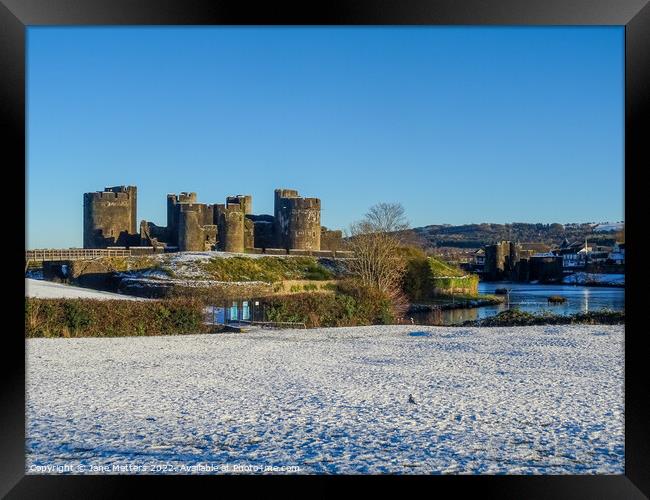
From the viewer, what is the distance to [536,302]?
2061cm

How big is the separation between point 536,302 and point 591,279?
4.17m

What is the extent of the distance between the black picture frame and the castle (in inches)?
970

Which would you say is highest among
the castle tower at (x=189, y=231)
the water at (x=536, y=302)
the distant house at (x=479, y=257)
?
the castle tower at (x=189, y=231)

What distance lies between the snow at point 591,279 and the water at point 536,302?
25 cm

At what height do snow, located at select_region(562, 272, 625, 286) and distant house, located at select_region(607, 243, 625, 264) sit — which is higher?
distant house, located at select_region(607, 243, 625, 264)

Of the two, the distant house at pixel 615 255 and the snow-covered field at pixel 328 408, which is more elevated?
the distant house at pixel 615 255

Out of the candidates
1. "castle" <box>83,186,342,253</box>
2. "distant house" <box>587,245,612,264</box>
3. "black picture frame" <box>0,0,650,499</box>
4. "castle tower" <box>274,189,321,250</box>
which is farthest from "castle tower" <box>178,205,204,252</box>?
"black picture frame" <box>0,0,650,499</box>

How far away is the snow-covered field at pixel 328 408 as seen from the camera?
4035 mm

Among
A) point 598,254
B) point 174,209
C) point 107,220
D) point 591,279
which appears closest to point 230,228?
point 174,209

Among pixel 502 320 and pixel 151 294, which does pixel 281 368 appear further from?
pixel 151 294

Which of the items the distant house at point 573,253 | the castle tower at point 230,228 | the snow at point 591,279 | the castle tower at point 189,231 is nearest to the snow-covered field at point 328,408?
the snow at point 591,279

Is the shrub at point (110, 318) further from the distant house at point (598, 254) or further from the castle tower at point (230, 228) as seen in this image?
the distant house at point (598, 254)

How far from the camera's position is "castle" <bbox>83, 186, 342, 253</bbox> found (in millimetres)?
28031

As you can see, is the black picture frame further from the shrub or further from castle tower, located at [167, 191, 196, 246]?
castle tower, located at [167, 191, 196, 246]
